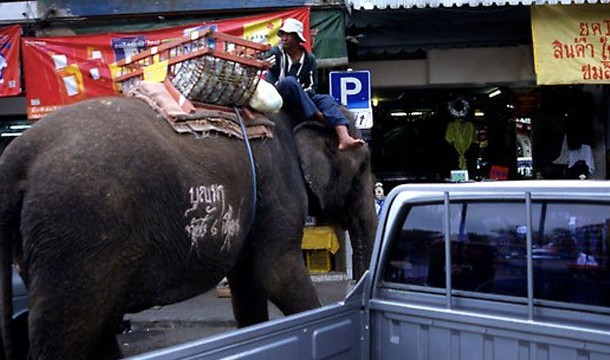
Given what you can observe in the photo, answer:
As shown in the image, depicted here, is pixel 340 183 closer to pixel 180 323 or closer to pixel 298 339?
pixel 298 339

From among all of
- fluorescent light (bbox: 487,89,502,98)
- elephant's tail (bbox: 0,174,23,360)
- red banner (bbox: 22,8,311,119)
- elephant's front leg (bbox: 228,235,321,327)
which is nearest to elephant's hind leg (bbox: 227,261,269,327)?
elephant's front leg (bbox: 228,235,321,327)

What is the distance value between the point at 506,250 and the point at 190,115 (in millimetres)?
2033

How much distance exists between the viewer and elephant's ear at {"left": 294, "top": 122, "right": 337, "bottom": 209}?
16.9 feet

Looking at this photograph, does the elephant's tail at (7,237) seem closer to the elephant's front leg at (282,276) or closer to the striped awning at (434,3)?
the elephant's front leg at (282,276)

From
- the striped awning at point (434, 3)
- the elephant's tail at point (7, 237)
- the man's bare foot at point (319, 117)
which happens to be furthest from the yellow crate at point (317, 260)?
the elephant's tail at point (7, 237)

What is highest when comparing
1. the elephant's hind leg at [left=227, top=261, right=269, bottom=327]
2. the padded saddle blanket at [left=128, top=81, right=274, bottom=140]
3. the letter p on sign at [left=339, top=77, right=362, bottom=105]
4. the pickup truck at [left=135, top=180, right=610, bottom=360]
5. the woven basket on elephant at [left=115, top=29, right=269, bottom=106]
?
the letter p on sign at [left=339, top=77, right=362, bottom=105]

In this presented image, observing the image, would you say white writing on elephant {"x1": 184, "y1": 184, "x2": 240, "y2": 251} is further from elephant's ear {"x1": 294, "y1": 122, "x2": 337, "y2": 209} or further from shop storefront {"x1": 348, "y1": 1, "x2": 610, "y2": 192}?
shop storefront {"x1": 348, "y1": 1, "x2": 610, "y2": 192}

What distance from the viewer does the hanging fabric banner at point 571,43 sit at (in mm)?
9164

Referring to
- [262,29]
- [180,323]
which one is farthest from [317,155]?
[262,29]

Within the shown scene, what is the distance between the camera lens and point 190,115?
4359 mm

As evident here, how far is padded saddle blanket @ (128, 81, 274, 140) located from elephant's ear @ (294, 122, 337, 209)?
468mm

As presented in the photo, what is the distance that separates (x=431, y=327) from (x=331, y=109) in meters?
2.31

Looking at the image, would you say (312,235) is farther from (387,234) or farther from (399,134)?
(387,234)

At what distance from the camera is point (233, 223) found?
4.37 meters
